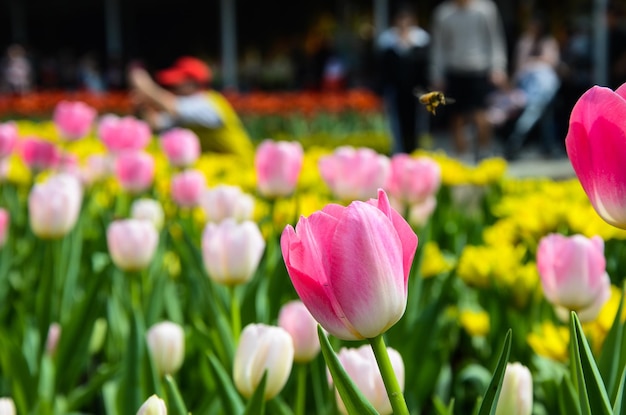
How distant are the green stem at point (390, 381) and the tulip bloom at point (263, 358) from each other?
31 centimetres

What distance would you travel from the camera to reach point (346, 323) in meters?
0.63

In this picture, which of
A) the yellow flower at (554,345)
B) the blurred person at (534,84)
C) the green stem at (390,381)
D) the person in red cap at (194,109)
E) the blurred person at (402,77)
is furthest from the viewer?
→ the blurred person at (534,84)

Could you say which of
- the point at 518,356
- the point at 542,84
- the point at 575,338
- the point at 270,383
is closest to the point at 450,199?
the point at 518,356

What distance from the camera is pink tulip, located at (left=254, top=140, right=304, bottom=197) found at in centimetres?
180

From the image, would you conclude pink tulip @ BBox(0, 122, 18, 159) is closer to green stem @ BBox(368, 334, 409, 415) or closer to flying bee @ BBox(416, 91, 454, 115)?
flying bee @ BBox(416, 91, 454, 115)

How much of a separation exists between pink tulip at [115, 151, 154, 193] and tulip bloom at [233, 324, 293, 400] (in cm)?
134

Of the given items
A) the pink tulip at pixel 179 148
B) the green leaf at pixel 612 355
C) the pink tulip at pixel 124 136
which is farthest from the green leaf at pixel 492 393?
the pink tulip at pixel 179 148

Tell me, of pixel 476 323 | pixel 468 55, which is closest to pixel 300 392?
pixel 476 323

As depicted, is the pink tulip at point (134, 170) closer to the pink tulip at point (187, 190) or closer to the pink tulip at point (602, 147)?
the pink tulip at point (187, 190)

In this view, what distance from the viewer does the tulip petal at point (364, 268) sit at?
63 centimetres

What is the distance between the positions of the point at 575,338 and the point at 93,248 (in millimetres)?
1644

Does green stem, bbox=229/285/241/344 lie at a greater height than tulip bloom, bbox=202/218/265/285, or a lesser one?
lesser

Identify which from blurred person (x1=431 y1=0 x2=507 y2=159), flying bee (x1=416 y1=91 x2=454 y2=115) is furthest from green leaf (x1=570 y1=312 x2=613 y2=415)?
blurred person (x1=431 y1=0 x2=507 y2=159)

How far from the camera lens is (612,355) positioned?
0.93 metres
